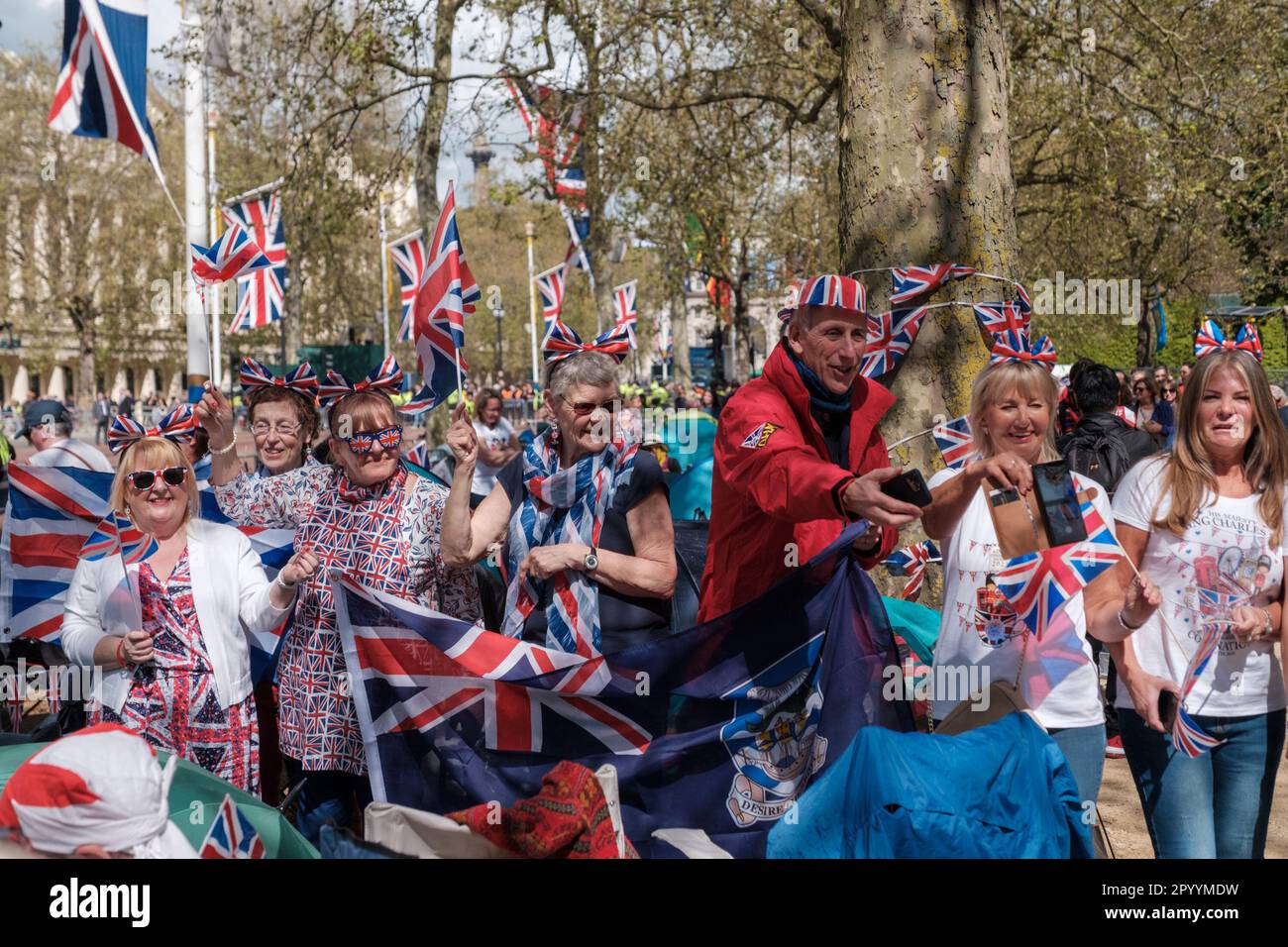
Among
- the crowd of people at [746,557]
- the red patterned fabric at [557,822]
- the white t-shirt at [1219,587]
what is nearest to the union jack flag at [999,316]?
the crowd of people at [746,557]

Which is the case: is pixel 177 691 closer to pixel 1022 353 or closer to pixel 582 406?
pixel 582 406

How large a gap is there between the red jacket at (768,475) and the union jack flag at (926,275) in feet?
9.55

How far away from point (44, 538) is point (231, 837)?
342cm

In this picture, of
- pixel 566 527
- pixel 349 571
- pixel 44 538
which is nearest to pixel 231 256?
pixel 44 538

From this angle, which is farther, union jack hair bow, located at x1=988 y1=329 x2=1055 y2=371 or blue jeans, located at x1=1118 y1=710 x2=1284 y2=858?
union jack hair bow, located at x1=988 y1=329 x2=1055 y2=371

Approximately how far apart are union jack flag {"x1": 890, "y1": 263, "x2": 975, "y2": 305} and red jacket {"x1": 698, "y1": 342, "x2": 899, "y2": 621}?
2.91 metres

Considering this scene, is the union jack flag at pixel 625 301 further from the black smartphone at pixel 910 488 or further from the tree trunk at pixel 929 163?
the black smartphone at pixel 910 488

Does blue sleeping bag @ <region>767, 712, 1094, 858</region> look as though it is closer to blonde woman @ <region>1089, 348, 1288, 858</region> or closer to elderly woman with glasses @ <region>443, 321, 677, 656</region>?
blonde woman @ <region>1089, 348, 1288, 858</region>

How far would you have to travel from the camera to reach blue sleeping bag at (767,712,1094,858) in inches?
120

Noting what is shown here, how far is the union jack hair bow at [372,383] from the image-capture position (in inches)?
185

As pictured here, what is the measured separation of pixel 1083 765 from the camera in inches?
144

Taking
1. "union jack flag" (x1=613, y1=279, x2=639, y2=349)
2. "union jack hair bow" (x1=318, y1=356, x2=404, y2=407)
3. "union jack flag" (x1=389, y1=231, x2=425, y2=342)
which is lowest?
"union jack hair bow" (x1=318, y1=356, x2=404, y2=407)

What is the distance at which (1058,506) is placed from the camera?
332 centimetres

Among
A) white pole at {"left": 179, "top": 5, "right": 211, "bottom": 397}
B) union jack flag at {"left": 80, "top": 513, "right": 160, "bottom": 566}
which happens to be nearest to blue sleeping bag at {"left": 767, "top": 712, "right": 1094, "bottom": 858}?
union jack flag at {"left": 80, "top": 513, "right": 160, "bottom": 566}
